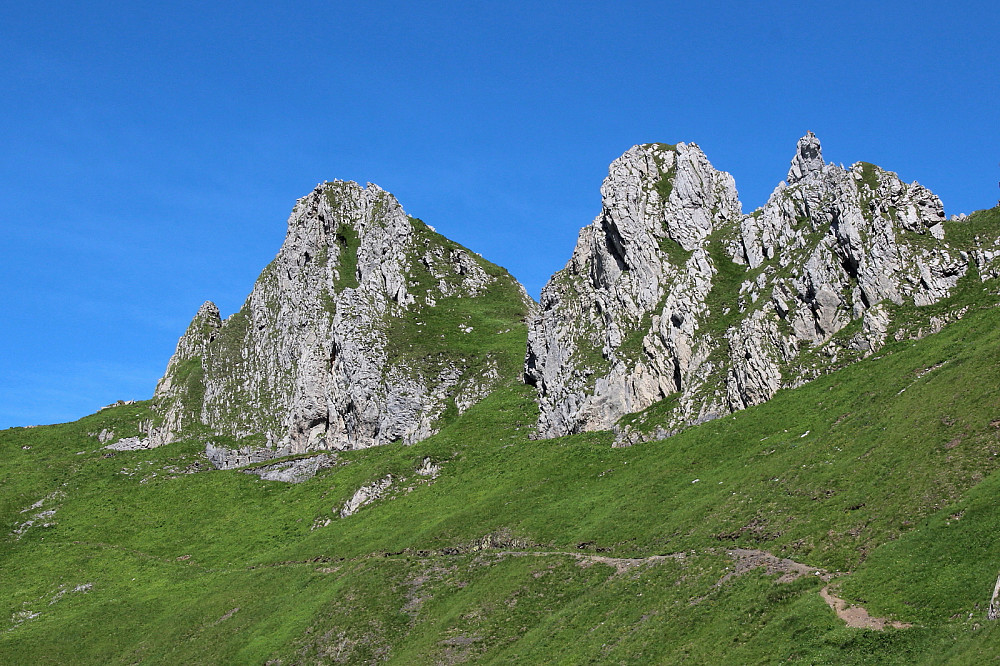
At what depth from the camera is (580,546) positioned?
68125 mm

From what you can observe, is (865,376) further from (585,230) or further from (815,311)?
(585,230)

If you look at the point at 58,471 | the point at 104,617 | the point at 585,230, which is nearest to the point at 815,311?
the point at 585,230

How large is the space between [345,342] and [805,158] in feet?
263

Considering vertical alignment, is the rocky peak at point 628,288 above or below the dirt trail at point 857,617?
above

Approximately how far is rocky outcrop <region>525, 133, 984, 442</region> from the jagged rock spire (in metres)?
0.20

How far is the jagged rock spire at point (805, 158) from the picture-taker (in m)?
108

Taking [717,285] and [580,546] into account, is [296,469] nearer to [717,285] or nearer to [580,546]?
[580,546]

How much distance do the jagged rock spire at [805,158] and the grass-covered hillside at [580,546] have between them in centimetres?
3425

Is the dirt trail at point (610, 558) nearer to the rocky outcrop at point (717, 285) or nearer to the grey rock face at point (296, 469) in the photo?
the rocky outcrop at point (717, 285)

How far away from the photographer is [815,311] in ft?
285

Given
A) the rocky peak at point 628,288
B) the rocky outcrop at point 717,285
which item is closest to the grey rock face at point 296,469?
the rocky peak at point 628,288

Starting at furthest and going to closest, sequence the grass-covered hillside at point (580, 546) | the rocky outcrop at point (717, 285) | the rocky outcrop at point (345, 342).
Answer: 1. the rocky outcrop at point (345, 342)
2. the rocky outcrop at point (717, 285)
3. the grass-covered hillside at point (580, 546)

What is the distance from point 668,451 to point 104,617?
64533 mm

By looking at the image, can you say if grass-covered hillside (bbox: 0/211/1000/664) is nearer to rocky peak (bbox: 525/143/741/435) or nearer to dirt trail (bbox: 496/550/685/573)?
dirt trail (bbox: 496/550/685/573)
